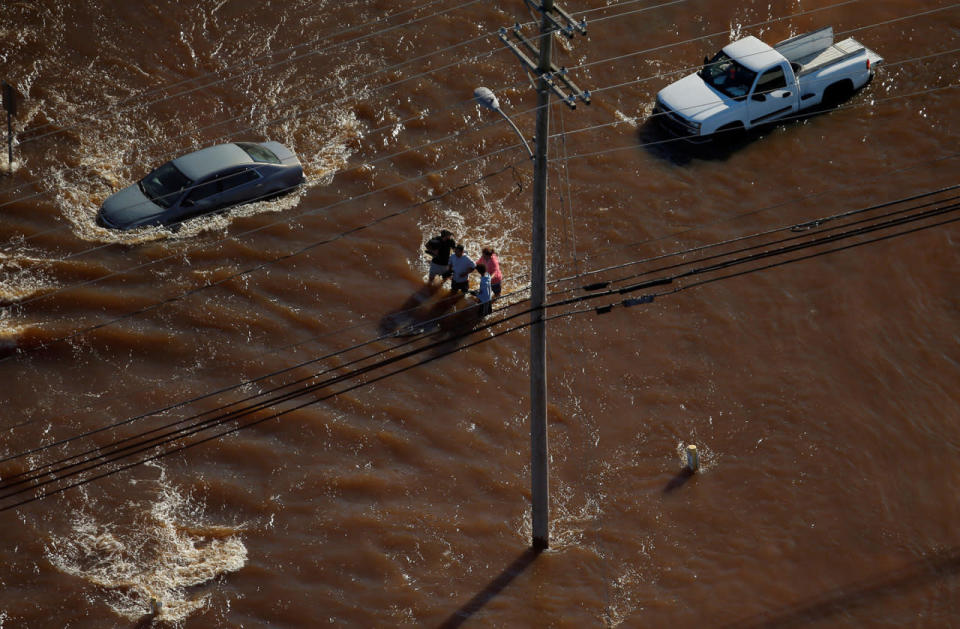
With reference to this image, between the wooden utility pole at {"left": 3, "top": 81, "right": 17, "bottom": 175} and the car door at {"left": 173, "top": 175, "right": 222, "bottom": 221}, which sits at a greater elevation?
the wooden utility pole at {"left": 3, "top": 81, "right": 17, "bottom": 175}

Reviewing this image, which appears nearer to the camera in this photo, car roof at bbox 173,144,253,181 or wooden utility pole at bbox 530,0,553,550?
wooden utility pole at bbox 530,0,553,550

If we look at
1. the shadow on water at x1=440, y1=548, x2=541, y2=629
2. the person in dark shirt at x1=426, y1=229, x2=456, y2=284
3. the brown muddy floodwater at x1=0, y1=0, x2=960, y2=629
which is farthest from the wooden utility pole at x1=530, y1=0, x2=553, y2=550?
the person in dark shirt at x1=426, y1=229, x2=456, y2=284

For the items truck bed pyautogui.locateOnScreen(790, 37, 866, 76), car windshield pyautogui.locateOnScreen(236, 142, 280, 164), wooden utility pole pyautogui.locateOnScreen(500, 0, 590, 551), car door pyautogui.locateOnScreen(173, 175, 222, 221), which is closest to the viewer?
wooden utility pole pyautogui.locateOnScreen(500, 0, 590, 551)

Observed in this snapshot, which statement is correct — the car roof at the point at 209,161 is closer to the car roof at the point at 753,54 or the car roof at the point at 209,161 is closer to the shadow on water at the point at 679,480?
the shadow on water at the point at 679,480

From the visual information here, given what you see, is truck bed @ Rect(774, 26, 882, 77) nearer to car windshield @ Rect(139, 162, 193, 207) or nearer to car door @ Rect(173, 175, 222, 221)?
car door @ Rect(173, 175, 222, 221)

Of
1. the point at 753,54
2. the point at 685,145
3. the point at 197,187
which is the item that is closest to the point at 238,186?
the point at 197,187

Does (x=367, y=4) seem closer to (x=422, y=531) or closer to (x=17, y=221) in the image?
(x=17, y=221)

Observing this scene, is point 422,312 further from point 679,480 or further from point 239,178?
point 679,480
